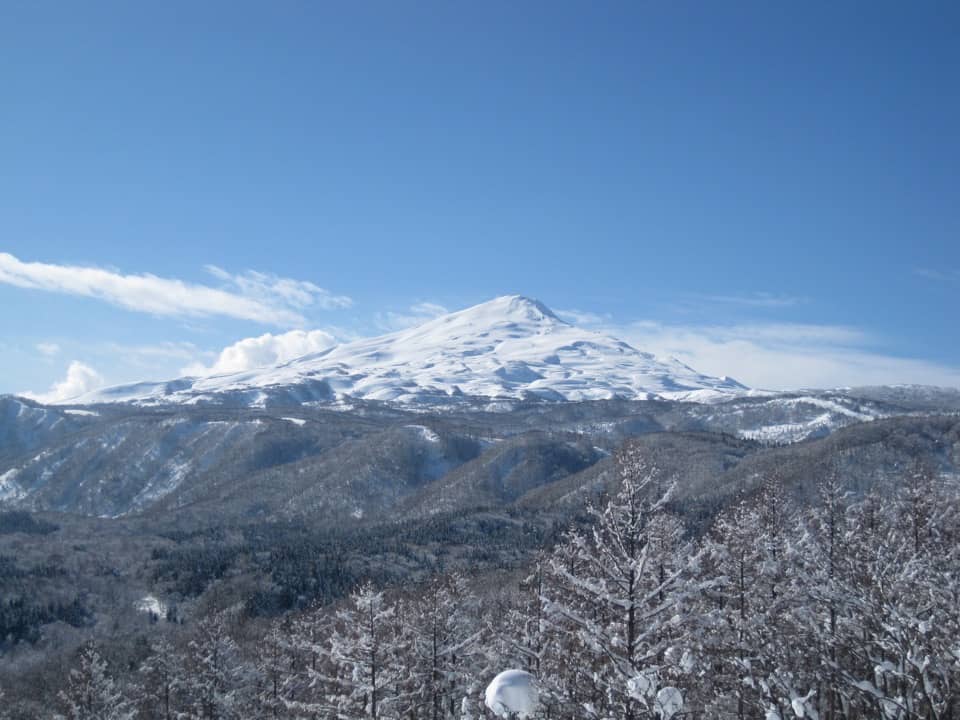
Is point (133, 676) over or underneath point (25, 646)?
over

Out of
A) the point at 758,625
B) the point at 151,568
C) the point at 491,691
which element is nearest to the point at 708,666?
the point at 758,625

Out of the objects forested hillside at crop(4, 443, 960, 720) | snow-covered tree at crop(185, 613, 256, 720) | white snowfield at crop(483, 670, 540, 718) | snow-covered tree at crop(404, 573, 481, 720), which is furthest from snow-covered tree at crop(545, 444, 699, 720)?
snow-covered tree at crop(185, 613, 256, 720)

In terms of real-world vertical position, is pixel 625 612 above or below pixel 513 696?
above

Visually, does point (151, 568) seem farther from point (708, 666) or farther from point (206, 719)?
point (708, 666)

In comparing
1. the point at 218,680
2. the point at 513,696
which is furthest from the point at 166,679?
the point at 513,696

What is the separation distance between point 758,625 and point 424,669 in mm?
17377

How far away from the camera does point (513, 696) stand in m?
20.8

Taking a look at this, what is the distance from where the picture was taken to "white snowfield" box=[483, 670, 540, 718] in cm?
2011

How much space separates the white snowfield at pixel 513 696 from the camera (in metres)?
20.1

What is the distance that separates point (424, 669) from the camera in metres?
32.7

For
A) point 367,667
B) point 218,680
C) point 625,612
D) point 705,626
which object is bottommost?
point 218,680

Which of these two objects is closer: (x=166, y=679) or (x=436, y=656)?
(x=436, y=656)

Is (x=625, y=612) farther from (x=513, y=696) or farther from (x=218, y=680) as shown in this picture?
(x=218, y=680)

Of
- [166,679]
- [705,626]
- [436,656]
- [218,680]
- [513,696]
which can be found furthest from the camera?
[218,680]
